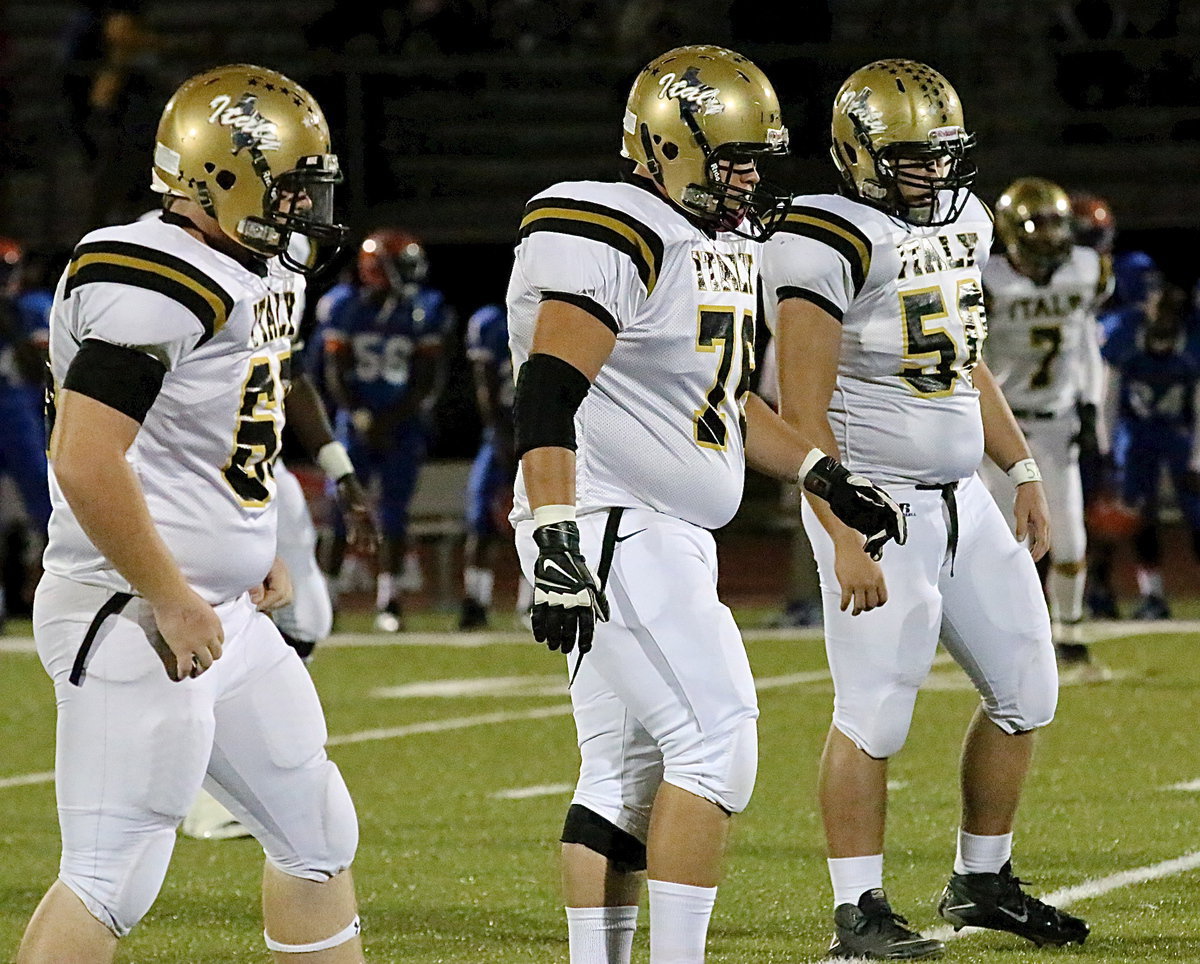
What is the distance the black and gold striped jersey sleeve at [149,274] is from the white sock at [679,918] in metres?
1.07

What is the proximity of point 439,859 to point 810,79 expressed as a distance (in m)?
8.94

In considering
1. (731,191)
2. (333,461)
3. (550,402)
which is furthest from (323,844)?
(333,461)

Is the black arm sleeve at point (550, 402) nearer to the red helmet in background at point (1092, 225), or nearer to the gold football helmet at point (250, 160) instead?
the gold football helmet at point (250, 160)

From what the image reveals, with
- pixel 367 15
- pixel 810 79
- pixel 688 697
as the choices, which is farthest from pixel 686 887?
pixel 367 15

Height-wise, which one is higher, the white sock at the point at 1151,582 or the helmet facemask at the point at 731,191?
the helmet facemask at the point at 731,191

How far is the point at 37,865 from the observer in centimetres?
528

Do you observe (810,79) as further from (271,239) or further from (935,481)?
(271,239)

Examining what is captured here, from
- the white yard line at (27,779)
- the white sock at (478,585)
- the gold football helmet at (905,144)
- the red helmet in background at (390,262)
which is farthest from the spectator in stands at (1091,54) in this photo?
the gold football helmet at (905,144)

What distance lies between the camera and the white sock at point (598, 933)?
3443mm

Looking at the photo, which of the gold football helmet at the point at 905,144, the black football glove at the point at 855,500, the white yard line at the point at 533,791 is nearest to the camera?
the black football glove at the point at 855,500

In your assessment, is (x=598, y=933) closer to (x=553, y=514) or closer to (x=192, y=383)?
(x=553, y=514)

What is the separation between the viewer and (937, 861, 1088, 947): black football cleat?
423 cm

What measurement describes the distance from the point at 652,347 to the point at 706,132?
0.35 metres

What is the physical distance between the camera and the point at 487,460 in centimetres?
1048
